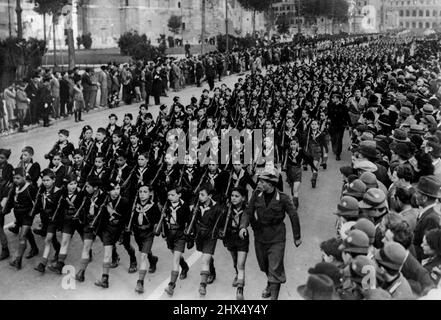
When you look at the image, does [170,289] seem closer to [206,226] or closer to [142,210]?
[206,226]

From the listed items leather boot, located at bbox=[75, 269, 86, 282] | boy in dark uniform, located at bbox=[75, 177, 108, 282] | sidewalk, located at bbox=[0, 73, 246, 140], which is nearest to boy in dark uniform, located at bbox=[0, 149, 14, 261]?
boy in dark uniform, located at bbox=[75, 177, 108, 282]

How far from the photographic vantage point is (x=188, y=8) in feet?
259

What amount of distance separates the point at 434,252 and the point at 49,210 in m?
5.37

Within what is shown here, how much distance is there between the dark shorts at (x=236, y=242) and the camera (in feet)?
24.0

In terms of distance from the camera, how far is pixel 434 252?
5445 millimetres

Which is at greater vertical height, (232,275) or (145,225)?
(145,225)

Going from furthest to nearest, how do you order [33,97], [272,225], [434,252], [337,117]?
[33,97] < [337,117] < [272,225] < [434,252]

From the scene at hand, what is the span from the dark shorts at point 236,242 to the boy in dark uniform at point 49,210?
98.7 inches

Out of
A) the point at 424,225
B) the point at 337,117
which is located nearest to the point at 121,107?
the point at 337,117

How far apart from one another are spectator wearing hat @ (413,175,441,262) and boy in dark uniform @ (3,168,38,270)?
535 cm

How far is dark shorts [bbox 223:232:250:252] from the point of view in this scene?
24.0ft
